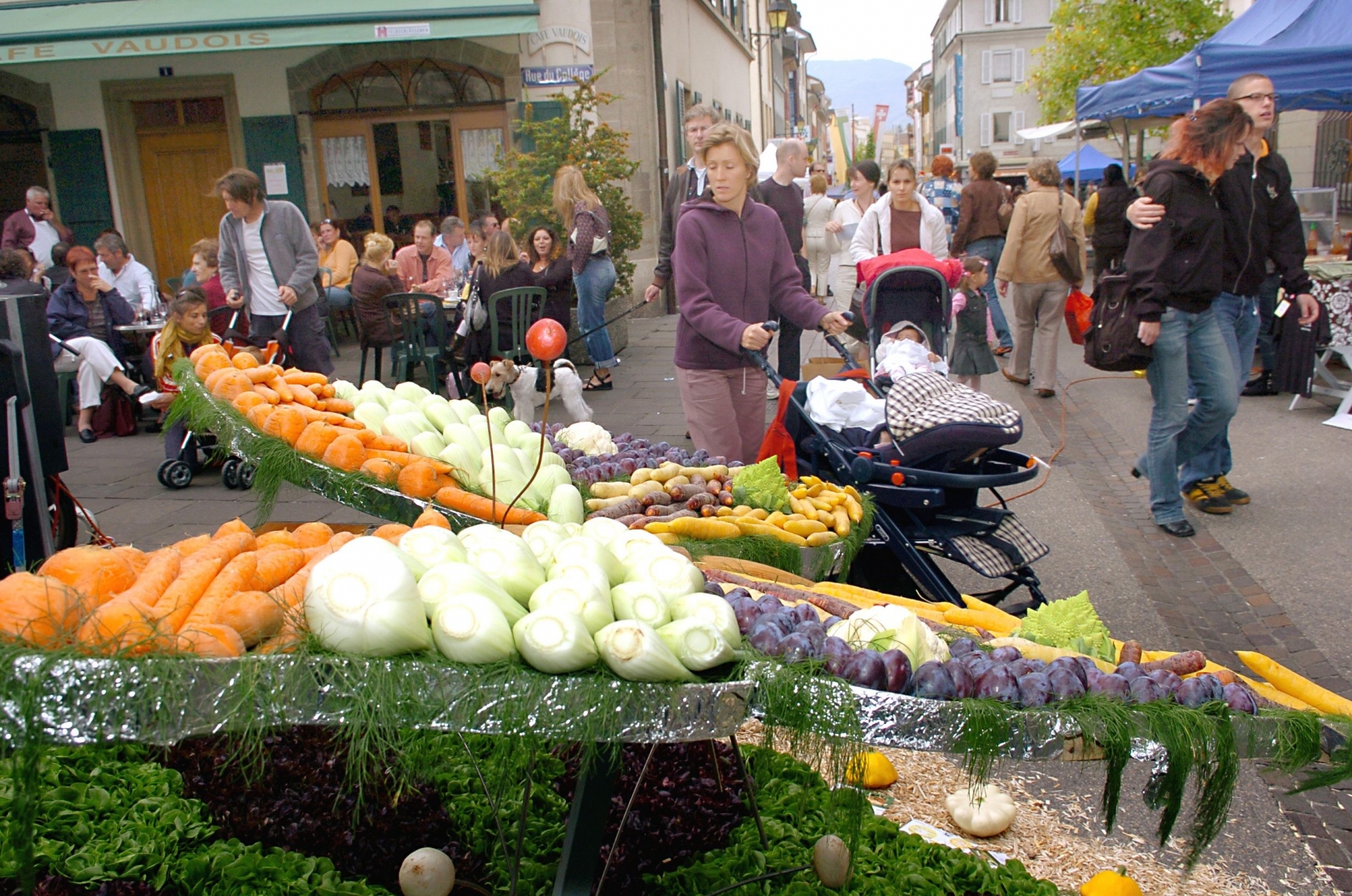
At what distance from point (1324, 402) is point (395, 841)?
830cm

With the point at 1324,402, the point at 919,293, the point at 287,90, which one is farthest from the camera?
the point at 287,90

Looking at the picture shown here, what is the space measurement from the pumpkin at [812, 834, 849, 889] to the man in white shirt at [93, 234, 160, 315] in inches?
369

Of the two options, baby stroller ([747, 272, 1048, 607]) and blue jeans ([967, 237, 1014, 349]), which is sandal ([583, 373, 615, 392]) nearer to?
blue jeans ([967, 237, 1014, 349])

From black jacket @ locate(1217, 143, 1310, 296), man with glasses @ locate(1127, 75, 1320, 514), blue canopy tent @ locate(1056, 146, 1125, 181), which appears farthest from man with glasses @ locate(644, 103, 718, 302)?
blue canopy tent @ locate(1056, 146, 1125, 181)

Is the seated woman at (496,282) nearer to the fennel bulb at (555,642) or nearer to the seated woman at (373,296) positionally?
the seated woman at (373,296)

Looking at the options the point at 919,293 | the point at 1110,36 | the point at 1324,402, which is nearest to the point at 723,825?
the point at 919,293

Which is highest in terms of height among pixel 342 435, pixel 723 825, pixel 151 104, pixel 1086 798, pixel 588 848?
pixel 151 104

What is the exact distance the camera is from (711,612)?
194 cm

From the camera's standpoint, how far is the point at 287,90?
14641mm

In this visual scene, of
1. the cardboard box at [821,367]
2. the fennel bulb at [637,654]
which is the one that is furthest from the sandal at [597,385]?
the fennel bulb at [637,654]

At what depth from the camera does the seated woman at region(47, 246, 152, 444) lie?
28.0ft

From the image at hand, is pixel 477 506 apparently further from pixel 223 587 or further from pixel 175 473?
pixel 175 473

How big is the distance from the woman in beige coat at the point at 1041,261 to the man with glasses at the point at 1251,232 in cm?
301

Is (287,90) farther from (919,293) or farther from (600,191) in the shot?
(919,293)
